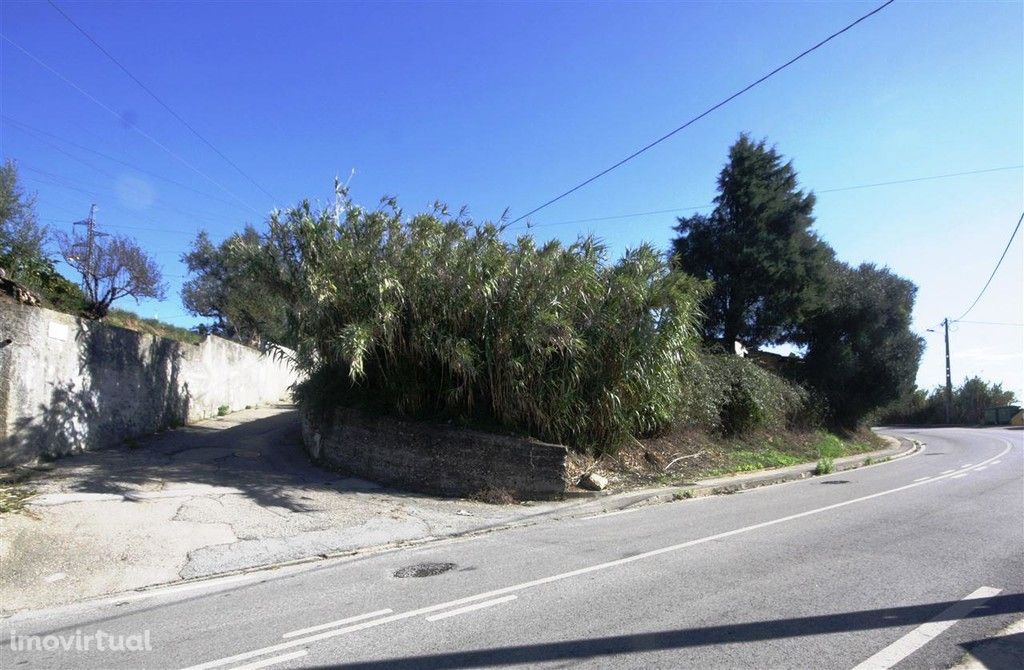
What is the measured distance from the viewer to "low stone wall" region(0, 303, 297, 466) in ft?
33.6

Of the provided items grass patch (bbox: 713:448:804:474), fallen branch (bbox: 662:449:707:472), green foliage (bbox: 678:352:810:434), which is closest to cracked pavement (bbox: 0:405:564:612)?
fallen branch (bbox: 662:449:707:472)

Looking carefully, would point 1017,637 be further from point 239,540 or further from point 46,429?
point 46,429

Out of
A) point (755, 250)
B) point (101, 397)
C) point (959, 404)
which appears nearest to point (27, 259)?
point (101, 397)

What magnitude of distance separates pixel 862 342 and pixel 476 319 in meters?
19.1

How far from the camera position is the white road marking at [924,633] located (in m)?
4.34

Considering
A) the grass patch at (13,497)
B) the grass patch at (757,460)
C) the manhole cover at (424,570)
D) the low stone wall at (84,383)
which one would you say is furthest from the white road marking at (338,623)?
the grass patch at (757,460)

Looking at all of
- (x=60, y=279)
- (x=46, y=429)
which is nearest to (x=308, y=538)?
(x=46, y=429)

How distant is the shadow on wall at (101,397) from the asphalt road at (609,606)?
5785 mm

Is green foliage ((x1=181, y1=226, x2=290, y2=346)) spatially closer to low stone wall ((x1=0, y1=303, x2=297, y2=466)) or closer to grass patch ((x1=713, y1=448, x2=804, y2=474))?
low stone wall ((x1=0, y1=303, x2=297, y2=466))

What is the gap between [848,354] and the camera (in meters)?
24.7

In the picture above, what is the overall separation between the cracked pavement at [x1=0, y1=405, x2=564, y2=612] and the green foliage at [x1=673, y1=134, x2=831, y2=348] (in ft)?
48.3

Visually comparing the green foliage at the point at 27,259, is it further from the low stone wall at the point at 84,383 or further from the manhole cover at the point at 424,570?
the manhole cover at the point at 424,570

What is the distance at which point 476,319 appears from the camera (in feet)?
38.8

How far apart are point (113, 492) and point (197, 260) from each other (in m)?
27.8
